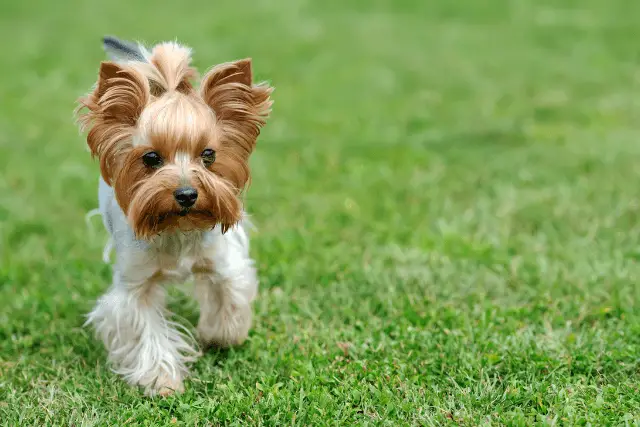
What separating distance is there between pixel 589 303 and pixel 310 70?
6564 millimetres

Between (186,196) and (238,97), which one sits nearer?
(186,196)

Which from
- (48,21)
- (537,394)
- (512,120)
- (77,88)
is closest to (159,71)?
(537,394)

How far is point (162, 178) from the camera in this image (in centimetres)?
380

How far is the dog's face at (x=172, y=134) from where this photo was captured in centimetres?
380

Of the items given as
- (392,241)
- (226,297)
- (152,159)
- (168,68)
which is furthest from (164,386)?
(392,241)

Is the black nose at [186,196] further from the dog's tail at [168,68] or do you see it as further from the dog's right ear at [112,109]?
the dog's tail at [168,68]

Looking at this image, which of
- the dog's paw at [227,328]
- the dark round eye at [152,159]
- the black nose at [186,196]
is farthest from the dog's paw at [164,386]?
the dark round eye at [152,159]

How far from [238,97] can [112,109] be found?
59 centimetres

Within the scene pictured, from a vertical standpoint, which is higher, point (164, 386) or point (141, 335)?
point (141, 335)

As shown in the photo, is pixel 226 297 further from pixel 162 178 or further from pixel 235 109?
pixel 235 109

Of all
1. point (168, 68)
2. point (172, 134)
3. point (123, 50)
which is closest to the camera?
point (172, 134)

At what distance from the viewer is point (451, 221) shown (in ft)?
21.5

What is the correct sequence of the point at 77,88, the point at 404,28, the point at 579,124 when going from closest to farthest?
the point at 579,124 < the point at 77,88 < the point at 404,28

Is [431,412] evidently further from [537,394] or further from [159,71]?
[159,71]
